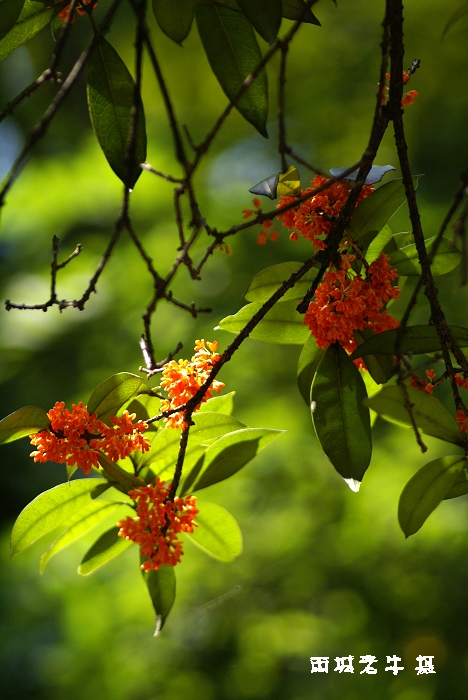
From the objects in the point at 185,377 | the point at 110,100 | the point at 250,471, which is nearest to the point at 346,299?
the point at 185,377

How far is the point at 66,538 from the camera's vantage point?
1.25m

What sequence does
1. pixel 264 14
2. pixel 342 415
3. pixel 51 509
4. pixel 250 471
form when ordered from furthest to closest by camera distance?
1. pixel 250 471
2. pixel 51 509
3. pixel 342 415
4. pixel 264 14

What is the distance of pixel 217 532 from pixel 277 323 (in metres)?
0.43

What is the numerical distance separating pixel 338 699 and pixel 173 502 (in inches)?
126

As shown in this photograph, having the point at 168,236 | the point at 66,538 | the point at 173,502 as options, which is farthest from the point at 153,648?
the point at 173,502

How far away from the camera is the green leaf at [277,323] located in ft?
3.85

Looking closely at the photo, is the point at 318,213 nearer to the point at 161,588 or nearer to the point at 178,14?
the point at 178,14

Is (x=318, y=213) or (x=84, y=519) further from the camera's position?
(x=84, y=519)

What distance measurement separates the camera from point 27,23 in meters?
1.05

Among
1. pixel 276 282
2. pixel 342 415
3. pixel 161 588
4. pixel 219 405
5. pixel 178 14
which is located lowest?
pixel 161 588

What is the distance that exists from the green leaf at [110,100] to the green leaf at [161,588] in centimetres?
73

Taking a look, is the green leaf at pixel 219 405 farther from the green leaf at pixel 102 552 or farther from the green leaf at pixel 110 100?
the green leaf at pixel 110 100

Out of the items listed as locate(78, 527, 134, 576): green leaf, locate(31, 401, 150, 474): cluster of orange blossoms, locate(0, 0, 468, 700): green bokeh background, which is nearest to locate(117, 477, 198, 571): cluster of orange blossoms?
locate(31, 401, 150, 474): cluster of orange blossoms

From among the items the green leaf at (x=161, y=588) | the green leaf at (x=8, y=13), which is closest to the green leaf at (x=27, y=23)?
the green leaf at (x=8, y=13)
